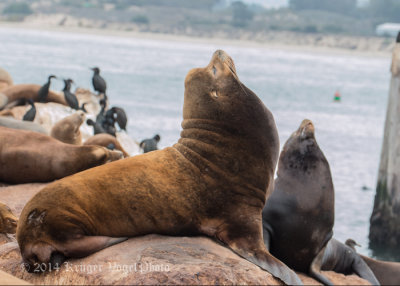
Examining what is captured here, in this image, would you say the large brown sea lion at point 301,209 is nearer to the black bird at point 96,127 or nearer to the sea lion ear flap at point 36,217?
the sea lion ear flap at point 36,217

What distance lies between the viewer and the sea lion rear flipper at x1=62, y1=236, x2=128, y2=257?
296 centimetres

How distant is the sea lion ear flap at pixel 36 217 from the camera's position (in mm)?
2973

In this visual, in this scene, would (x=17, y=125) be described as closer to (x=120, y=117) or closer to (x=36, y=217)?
(x=36, y=217)

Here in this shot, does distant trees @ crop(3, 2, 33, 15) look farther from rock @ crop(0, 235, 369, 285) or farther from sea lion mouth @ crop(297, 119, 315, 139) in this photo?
rock @ crop(0, 235, 369, 285)

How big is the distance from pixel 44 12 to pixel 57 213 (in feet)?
279

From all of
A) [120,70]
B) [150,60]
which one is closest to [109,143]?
[120,70]

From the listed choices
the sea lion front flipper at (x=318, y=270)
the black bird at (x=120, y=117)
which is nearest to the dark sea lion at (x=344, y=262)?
the sea lion front flipper at (x=318, y=270)

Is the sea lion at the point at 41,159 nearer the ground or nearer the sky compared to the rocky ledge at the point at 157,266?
nearer the ground

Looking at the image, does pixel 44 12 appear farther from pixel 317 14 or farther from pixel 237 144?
pixel 237 144

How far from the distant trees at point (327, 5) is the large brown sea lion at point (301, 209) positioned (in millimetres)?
103168

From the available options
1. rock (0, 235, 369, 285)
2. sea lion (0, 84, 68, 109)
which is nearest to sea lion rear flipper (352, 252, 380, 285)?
rock (0, 235, 369, 285)

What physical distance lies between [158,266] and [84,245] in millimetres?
391

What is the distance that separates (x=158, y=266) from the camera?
2.78 meters

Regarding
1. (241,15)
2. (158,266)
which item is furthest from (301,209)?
(241,15)
